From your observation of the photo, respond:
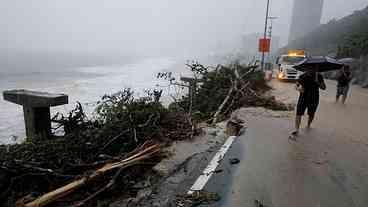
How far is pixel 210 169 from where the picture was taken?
15.8 ft

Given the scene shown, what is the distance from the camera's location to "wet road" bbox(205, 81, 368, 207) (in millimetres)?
3867

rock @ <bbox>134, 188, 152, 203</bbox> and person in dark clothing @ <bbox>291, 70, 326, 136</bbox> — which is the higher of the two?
person in dark clothing @ <bbox>291, 70, 326, 136</bbox>

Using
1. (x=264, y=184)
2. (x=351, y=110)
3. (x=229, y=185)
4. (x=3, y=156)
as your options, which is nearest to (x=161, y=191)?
(x=229, y=185)

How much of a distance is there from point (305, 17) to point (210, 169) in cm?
11887

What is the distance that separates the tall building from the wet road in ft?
336

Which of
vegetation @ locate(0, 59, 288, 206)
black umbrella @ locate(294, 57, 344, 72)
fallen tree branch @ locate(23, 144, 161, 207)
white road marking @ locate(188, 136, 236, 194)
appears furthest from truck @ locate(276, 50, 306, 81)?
fallen tree branch @ locate(23, 144, 161, 207)

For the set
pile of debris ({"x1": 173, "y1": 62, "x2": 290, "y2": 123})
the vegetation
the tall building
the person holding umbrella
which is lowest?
the vegetation

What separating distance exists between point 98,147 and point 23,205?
7.89 feet

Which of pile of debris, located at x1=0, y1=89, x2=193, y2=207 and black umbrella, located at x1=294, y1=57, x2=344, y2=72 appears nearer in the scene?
pile of debris, located at x1=0, y1=89, x2=193, y2=207

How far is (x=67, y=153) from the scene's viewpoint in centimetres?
561

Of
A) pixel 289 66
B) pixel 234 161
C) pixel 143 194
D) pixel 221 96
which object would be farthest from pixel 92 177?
pixel 289 66

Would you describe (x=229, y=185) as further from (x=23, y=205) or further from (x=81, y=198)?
(x=23, y=205)

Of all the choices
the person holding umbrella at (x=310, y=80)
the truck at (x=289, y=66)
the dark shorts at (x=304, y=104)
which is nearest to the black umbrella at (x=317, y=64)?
the person holding umbrella at (x=310, y=80)

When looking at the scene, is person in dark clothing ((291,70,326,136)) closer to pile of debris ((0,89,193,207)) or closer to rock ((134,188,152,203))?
pile of debris ((0,89,193,207))
